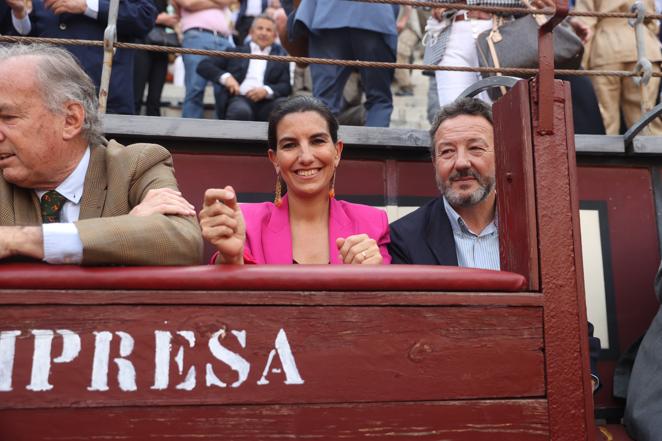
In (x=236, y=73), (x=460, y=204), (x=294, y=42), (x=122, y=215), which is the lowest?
(x=122, y=215)

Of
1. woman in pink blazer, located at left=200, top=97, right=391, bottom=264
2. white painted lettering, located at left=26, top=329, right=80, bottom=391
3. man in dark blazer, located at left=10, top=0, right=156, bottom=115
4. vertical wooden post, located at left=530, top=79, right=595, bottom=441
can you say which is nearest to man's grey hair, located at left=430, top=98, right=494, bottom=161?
woman in pink blazer, located at left=200, top=97, right=391, bottom=264

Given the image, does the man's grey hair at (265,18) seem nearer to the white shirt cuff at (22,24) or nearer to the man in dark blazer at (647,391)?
the white shirt cuff at (22,24)

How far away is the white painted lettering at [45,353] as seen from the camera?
4.66ft

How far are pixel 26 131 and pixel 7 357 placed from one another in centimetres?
79

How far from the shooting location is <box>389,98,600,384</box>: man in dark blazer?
2719 mm

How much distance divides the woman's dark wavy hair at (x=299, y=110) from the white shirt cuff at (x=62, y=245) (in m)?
1.33

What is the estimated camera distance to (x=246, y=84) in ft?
15.9

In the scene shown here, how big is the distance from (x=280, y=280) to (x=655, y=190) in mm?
2399

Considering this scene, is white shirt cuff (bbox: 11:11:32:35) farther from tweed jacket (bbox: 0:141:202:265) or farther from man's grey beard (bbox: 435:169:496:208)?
man's grey beard (bbox: 435:169:496:208)

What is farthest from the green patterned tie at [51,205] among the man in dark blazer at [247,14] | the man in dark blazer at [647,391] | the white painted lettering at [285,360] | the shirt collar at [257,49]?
the man in dark blazer at [247,14]

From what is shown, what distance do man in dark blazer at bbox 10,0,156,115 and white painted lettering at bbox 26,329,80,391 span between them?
2.45m

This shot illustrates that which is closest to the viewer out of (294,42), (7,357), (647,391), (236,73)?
(7,357)

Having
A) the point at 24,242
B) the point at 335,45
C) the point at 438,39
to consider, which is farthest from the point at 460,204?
the point at 24,242

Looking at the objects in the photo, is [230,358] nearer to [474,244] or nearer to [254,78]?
[474,244]
